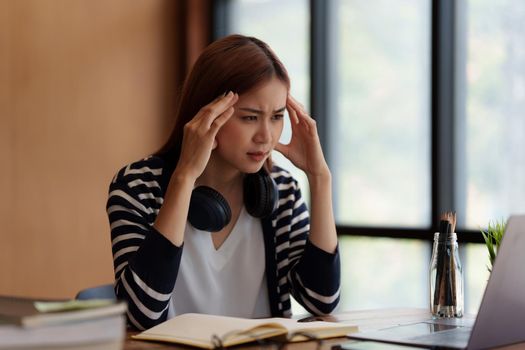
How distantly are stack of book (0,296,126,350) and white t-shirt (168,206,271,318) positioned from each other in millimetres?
947

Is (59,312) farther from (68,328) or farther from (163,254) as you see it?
(163,254)

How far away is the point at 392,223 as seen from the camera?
4.04 m

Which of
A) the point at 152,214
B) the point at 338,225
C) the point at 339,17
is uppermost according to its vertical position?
the point at 339,17

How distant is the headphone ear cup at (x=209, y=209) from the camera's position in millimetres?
1901

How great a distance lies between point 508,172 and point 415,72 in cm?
69

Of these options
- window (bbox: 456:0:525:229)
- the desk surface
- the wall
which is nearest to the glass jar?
the desk surface

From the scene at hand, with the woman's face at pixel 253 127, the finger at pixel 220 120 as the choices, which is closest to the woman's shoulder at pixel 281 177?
the woman's face at pixel 253 127

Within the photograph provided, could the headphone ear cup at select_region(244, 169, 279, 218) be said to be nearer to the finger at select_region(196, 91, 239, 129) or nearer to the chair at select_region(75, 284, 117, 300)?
the finger at select_region(196, 91, 239, 129)

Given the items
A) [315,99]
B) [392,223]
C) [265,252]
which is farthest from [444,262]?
[315,99]

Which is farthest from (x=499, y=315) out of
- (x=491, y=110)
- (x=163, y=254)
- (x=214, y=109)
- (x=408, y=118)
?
(x=408, y=118)

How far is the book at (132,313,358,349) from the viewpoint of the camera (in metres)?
1.37

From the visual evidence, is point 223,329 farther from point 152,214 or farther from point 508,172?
point 508,172

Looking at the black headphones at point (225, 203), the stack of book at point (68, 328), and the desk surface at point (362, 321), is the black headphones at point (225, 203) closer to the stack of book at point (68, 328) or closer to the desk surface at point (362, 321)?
the desk surface at point (362, 321)

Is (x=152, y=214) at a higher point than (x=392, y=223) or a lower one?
higher
